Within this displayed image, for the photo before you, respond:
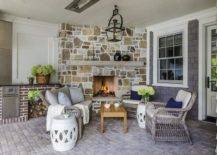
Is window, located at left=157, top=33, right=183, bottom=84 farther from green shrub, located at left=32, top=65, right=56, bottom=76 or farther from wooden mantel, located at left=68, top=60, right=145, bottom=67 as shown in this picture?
green shrub, located at left=32, top=65, right=56, bottom=76

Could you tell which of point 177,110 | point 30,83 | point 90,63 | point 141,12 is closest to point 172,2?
point 141,12

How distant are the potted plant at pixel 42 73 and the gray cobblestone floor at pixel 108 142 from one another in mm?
1327

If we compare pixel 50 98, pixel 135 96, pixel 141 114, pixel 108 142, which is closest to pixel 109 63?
pixel 135 96

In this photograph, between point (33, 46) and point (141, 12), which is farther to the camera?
point (33, 46)

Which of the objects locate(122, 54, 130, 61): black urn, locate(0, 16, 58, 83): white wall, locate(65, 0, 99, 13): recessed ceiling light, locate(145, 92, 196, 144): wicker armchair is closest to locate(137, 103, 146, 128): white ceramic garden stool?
locate(145, 92, 196, 144): wicker armchair

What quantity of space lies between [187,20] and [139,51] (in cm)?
178

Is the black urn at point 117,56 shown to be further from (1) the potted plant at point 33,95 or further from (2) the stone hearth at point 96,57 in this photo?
(1) the potted plant at point 33,95

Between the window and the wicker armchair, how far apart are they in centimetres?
218

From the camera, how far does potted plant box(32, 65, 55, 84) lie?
5.57 m

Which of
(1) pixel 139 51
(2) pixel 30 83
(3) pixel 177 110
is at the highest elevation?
(1) pixel 139 51

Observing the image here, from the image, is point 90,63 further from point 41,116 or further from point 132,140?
point 132,140

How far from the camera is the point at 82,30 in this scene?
635cm

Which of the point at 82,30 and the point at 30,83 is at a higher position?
the point at 82,30

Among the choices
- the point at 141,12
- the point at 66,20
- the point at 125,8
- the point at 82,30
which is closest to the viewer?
the point at 125,8
